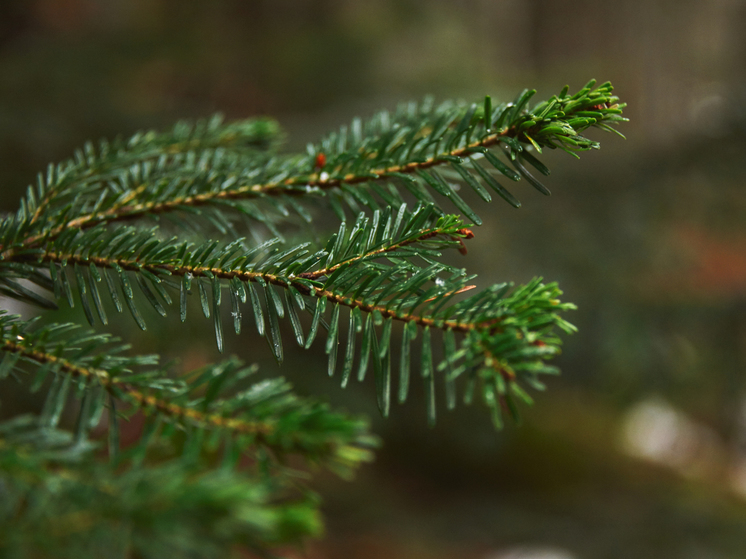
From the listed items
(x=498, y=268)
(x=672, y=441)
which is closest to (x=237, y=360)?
(x=498, y=268)

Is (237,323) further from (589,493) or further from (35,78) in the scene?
(589,493)

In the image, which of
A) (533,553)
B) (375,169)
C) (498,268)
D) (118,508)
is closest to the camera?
(118,508)

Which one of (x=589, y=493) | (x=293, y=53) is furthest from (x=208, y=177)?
(x=589, y=493)

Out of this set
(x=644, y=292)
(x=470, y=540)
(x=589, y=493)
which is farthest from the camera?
(x=589, y=493)

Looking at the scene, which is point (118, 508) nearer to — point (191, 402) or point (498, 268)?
point (191, 402)

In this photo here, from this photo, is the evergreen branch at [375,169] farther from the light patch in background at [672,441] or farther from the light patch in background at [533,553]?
the light patch in background at [672,441]
